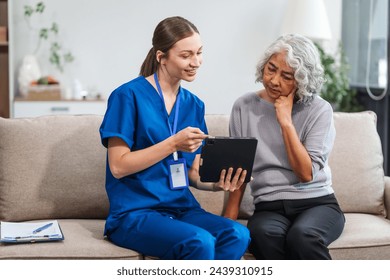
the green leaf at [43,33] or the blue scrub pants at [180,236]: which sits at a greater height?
the green leaf at [43,33]

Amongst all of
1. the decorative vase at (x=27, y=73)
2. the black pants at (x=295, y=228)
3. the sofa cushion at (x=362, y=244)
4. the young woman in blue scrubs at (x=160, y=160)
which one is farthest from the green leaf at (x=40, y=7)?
the sofa cushion at (x=362, y=244)

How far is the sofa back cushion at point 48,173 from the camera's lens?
256cm

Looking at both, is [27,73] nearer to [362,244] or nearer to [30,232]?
[30,232]

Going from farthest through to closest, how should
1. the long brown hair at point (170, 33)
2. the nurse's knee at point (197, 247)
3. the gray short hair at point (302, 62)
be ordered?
1. the gray short hair at point (302, 62)
2. the long brown hair at point (170, 33)
3. the nurse's knee at point (197, 247)

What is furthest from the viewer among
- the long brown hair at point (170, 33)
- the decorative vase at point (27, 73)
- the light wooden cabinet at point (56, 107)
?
the decorative vase at point (27, 73)

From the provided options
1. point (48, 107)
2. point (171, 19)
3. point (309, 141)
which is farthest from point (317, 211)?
point (48, 107)

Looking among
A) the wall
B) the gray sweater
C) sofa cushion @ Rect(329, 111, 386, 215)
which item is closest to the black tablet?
the gray sweater

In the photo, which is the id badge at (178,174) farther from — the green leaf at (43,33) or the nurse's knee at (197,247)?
the green leaf at (43,33)

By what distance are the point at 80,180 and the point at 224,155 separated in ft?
2.19

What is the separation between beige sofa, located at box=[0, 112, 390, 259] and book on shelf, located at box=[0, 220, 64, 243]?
0.22 feet

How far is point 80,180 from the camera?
260cm

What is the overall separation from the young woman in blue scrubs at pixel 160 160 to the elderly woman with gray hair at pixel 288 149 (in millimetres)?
203

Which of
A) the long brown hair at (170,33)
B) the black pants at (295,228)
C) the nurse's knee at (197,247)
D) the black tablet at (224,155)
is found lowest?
the black pants at (295,228)

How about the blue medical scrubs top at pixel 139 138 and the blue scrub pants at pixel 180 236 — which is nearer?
the blue scrub pants at pixel 180 236
